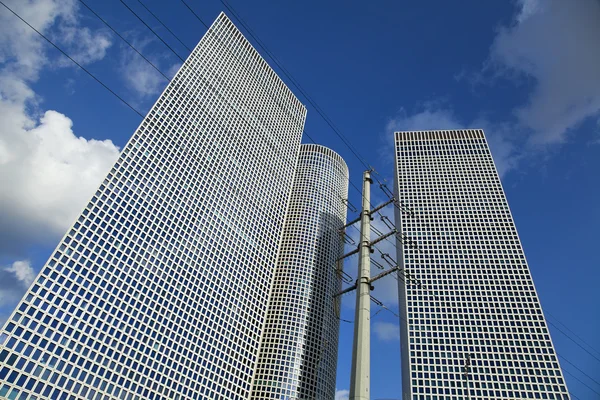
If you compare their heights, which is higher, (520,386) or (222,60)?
(222,60)

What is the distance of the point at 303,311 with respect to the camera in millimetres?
159625

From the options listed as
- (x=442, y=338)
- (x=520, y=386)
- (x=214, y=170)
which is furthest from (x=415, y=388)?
(x=214, y=170)

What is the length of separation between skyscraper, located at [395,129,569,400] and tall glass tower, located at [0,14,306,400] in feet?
160

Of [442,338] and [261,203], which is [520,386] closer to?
[442,338]

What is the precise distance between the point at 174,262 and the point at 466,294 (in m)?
92.4

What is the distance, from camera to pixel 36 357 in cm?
8244

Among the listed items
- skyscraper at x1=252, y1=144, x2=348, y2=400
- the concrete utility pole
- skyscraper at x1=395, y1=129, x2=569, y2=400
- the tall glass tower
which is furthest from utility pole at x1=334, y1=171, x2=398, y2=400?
skyscraper at x1=252, y1=144, x2=348, y2=400

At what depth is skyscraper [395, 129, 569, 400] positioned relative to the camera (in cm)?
12088

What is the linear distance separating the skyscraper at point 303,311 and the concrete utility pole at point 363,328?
71823 millimetres

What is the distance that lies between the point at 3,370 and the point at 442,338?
111 metres

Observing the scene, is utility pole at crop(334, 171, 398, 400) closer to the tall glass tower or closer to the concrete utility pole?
the concrete utility pole

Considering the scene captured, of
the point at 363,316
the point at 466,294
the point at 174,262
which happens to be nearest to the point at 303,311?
the point at 466,294

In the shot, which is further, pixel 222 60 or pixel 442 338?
pixel 222 60

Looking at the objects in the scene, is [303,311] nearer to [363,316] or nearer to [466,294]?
[466,294]
